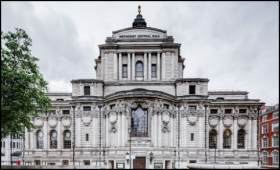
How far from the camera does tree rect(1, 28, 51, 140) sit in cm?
2450

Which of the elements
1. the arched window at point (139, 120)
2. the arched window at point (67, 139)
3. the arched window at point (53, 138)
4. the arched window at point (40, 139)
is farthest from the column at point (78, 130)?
the arched window at point (139, 120)

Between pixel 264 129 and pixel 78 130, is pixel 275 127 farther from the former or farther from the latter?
pixel 78 130

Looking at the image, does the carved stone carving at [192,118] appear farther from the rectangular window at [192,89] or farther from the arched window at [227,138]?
the arched window at [227,138]

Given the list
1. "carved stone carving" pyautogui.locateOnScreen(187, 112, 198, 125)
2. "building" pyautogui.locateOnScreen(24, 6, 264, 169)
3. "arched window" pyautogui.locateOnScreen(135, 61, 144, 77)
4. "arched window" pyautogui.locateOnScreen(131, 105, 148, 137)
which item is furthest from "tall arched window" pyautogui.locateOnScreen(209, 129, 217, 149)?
"arched window" pyautogui.locateOnScreen(135, 61, 144, 77)

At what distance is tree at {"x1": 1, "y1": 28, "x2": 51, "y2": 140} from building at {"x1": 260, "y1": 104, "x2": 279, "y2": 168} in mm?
42290

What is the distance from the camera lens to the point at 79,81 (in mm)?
44906

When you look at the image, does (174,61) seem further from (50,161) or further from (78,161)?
(50,161)

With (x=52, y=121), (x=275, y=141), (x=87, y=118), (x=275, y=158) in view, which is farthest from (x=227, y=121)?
(x=52, y=121)

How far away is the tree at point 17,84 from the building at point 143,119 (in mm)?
17266

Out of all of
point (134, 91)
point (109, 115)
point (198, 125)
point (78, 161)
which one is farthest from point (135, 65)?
point (78, 161)

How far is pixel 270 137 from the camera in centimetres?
4806

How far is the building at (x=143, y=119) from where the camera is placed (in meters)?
41.4

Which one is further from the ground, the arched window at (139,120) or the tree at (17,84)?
the tree at (17,84)

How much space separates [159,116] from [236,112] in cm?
1568
